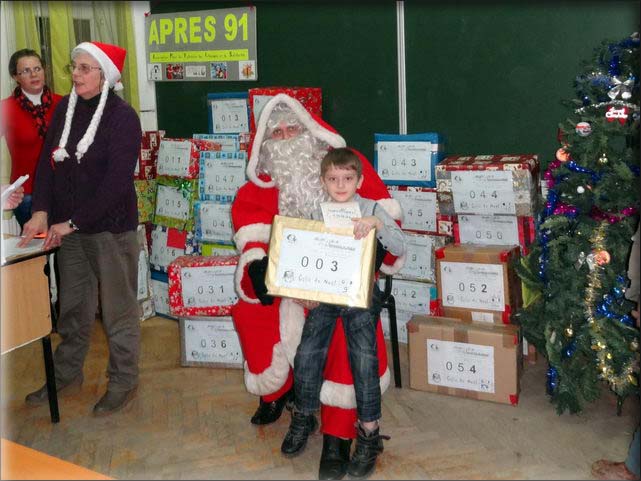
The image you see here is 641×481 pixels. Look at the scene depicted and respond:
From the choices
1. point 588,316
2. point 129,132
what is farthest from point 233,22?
point 588,316

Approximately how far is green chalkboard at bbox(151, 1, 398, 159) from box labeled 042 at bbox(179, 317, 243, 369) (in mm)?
1361

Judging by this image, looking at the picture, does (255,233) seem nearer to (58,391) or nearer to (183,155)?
(58,391)

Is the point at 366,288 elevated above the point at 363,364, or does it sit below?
above

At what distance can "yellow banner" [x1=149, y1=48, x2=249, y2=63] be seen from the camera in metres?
4.80

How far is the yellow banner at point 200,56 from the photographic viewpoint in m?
4.80

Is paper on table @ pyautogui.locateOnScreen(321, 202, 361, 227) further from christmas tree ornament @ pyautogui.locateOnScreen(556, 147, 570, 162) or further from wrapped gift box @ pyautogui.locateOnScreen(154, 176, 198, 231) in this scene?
wrapped gift box @ pyautogui.locateOnScreen(154, 176, 198, 231)

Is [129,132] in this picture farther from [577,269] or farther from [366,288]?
[577,269]

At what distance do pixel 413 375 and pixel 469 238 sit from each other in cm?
77

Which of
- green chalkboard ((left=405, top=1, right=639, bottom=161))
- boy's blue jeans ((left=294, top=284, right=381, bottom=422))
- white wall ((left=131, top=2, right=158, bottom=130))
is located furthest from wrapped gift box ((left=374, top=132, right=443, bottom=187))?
white wall ((left=131, top=2, right=158, bottom=130))

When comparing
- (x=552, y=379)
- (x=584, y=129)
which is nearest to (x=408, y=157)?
(x=584, y=129)

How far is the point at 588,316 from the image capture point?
3.13 metres

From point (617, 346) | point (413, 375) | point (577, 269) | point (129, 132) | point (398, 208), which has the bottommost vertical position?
point (413, 375)

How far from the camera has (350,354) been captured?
2.80 metres

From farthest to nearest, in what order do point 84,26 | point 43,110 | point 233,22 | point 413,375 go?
point 84,26, point 233,22, point 43,110, point 413,375
